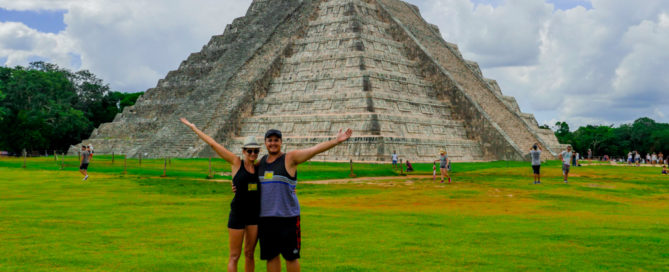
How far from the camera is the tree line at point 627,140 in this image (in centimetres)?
8769

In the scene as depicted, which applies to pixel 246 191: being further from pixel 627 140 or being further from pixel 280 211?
pixel 627 140

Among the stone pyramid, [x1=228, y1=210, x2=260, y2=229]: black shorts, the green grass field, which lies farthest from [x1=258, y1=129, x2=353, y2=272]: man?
the stone pyramid

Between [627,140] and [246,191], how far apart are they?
10030 cm

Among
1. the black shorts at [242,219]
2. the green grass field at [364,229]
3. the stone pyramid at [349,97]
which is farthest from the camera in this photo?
the stone pyramid at [349,97]

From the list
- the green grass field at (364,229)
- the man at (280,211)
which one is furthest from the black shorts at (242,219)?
the green grass field at (364,229)

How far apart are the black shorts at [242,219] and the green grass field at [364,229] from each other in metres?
1.12

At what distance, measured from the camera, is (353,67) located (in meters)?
41.0

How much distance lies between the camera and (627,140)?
94312 millimetres

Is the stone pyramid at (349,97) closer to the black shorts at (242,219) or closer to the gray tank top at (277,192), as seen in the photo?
the black shorts at (242,219)

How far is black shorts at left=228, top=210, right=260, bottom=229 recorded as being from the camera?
256 inches

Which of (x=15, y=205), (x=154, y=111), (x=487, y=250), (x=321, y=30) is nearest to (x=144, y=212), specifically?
(x=15, y=205)

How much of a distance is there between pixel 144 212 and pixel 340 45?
32.2 metres

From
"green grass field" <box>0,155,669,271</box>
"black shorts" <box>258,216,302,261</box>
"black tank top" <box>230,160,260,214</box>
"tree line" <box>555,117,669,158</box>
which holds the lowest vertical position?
"green grass field" <box>0,155,669,271</box>

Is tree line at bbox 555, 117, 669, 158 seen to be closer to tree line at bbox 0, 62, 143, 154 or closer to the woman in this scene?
tree line at bbox 0, 62, 143, 154
